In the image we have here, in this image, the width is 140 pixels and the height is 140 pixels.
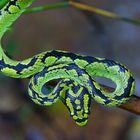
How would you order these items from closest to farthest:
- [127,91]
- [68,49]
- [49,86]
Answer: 1. [127,91]
2. [49,86]
3. [68,49]

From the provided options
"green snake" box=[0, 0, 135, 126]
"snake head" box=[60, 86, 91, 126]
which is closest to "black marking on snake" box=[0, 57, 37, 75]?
"green snake" box=[0, 0, 135, 126]

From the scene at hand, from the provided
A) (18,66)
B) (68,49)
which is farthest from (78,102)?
(68,49)

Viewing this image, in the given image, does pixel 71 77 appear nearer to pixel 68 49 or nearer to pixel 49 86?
pixel 49 86

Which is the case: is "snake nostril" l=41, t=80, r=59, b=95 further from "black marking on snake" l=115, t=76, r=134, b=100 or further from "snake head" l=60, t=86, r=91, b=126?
"black marking on snake" l=115, t=76, r=134, b=100

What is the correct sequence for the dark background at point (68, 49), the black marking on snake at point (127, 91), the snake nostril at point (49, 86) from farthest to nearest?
1. the dark background at point (68, 49)
2. the snake nostril at point (49, 86)
3. the black marking on snake at point (127, 91)

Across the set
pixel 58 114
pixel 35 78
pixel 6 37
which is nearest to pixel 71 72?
pixel 35 78

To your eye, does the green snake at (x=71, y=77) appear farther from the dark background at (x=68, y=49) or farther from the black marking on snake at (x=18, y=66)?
the dark background at (x=68, y=49)

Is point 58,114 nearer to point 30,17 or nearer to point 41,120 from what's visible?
point 41,120

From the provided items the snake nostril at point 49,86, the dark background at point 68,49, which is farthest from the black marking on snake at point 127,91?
the dark background at point 68,49
